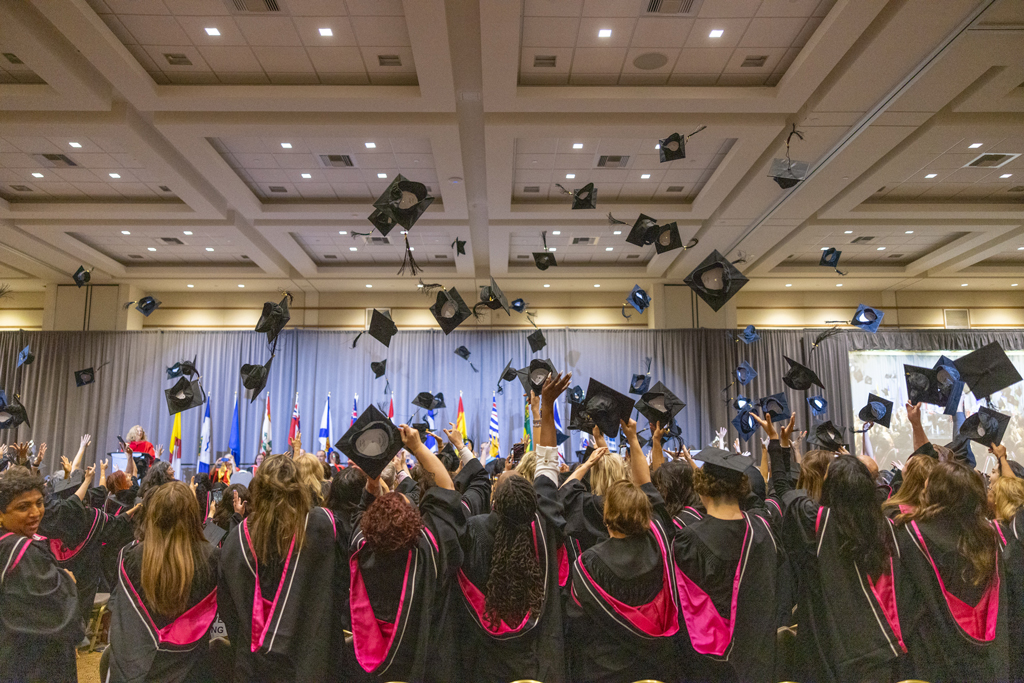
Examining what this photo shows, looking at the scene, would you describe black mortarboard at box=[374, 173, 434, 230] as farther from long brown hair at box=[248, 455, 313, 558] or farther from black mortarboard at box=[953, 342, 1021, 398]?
black mortarboard at box=[953, 342, 1021, 398]

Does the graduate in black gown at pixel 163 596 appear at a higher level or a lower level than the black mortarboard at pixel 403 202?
lower

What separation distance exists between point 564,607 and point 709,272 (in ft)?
12.7

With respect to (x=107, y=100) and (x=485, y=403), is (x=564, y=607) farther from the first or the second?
(x=485, y=403)

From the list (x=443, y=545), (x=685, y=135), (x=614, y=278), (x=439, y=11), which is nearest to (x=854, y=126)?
(x=685, y=135)

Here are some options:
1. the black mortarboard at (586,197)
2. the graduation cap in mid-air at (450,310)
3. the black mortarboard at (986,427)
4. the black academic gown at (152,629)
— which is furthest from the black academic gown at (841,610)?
the graduation cap in mid-air at (450,310)

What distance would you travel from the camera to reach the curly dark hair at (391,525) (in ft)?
7.93

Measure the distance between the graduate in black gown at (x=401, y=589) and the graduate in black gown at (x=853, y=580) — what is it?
1494mm

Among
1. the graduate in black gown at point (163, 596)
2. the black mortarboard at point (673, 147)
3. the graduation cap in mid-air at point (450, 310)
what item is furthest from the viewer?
the graduation cap in mid-air at point (450, 310)

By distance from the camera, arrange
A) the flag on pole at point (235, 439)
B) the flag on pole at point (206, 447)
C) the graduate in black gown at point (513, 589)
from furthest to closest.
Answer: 1. the flag on pole at point (235, 439)
2. the flag on pole at point (206, 447)
3. the graduate in black gown at point (513, 589)

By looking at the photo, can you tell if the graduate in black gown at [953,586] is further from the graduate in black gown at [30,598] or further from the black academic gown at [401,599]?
the graduate in black gown at [30,598]

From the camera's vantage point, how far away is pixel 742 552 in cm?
257

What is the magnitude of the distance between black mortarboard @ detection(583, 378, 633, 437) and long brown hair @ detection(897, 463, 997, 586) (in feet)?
5.30

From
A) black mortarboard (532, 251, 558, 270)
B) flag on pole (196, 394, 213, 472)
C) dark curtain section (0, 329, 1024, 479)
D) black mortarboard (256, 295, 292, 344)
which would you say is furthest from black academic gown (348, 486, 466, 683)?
flag on pole (196, 394, 213, 472)

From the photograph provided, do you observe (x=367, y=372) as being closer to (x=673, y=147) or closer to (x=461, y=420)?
(x=461, y=420)
